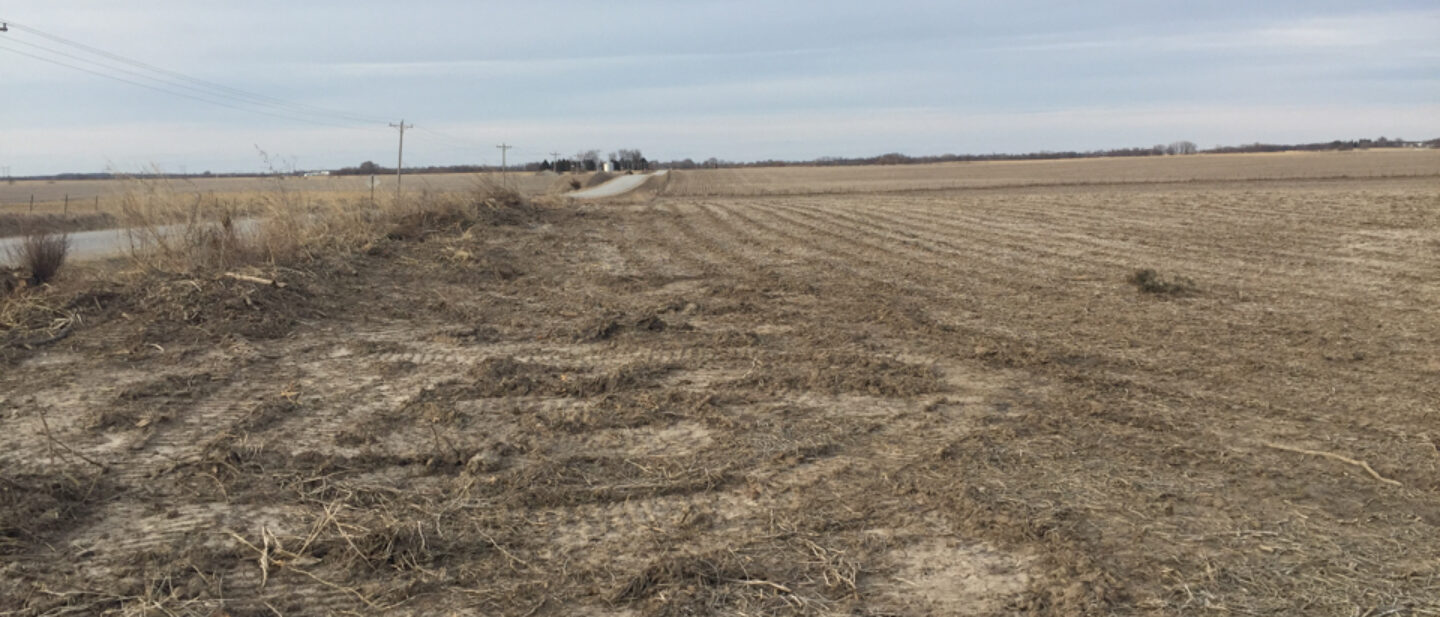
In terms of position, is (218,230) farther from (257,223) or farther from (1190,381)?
(1190,381)

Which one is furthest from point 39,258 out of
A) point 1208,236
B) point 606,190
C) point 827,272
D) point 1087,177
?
Answer: point 1087,177

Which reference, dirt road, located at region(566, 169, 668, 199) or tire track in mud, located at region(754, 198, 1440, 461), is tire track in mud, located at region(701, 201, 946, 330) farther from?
dirt road, located at region(566, 169, 668, 199)

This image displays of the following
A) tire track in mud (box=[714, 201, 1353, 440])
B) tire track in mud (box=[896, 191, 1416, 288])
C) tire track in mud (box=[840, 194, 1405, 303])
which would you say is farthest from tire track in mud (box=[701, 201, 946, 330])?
tire track in mud (box=[896, 191, 1416, 288])

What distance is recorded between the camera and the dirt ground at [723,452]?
145 inches

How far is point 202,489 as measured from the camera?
4.60 metres

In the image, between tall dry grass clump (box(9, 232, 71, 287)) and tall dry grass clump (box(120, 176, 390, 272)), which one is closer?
tall dry grass clump (box(120, 176, 390, 272))

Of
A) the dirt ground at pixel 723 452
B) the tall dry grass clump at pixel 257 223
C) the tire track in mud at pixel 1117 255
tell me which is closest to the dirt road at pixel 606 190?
the tall dry grass clump at pixel 257 223

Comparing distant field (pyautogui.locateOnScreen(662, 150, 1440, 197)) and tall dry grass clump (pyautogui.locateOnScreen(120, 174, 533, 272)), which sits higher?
distant field (pyautogui.locateOnScreen(662, 150, 1440, 197))

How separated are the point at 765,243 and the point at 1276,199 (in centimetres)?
1553

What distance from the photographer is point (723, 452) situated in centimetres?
524

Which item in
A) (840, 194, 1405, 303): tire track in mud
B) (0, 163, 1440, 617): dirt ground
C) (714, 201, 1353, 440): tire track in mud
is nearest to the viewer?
(0, 163, 1440, 617): dirt ground

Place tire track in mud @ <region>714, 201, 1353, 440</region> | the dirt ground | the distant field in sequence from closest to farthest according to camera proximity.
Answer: the dirt ground → tire track in mud @ <region>714, 201, 1353, 440</region> → the distant field

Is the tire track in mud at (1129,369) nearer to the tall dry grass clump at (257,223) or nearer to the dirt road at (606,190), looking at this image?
the tall dry grass clump at (257,223)

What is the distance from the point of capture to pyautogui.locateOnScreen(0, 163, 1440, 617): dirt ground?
12.0 ft
